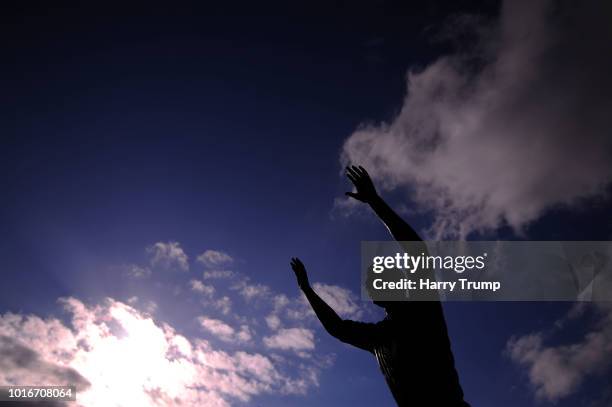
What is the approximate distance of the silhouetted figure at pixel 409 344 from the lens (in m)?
2.96

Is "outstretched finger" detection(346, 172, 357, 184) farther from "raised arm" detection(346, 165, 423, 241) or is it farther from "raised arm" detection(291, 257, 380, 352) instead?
"raised arm" detection(291, 257, 380, 352)

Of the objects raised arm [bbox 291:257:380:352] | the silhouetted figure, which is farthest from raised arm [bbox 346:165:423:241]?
raised arm [bbox 291:257:380:352]

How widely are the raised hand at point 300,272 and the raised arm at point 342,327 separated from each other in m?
0.07

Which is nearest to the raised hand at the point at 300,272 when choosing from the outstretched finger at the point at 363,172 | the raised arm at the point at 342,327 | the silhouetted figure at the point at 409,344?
the raised arm at the point at 342,327

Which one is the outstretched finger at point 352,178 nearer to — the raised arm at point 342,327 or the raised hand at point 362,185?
the raised hand at point 362,185

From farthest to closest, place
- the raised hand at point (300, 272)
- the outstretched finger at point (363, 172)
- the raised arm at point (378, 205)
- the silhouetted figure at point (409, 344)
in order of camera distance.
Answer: the raised hand at point (300, 272) < the outstretched finger at point (363, 172) < the raised arm at point (378, 205) < the silhouetted figure at point (409, 344)

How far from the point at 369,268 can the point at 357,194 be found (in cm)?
89

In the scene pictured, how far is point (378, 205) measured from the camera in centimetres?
338

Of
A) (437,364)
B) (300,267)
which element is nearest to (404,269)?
(437,364)

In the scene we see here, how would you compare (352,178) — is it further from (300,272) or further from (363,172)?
(300,272)

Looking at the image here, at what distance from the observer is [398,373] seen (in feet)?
10.5

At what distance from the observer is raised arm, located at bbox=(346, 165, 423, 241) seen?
126 inches

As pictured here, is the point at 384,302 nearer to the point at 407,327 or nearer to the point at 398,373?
the point at 407,327

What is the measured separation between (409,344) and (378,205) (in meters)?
A: 1.36
